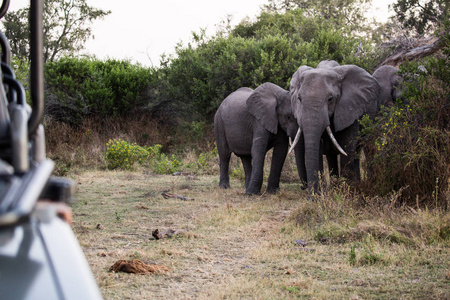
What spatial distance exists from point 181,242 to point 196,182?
6601mm

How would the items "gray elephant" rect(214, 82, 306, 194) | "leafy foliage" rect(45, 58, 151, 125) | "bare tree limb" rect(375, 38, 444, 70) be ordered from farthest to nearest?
"leafy foliage" rect(45, 58, 151, 125) → "bare tree limb" rect(375, 38, 444, 70) → "gray elephant" rect(214, 82, 306, 194)

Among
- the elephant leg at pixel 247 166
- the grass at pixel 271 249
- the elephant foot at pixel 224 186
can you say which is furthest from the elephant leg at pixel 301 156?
the elephant foot at pixel 224 186

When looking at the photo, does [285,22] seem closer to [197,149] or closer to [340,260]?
[197,149]

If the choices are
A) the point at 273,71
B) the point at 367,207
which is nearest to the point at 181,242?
the point at 367,207

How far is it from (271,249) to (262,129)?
16.5 feet

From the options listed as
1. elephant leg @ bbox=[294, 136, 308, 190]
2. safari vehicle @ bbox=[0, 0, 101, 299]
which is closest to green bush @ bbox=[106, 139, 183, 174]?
elephant leg @ bbox=[294, 136, 308, 190]

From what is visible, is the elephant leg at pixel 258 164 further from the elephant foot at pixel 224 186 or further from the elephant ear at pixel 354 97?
the elephant ear at pixel 354 97

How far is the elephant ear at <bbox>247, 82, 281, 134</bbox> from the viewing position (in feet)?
34.0

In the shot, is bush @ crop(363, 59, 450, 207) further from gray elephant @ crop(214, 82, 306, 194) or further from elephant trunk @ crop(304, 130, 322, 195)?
gray elephant @ crop(214, 82, 306, 194)

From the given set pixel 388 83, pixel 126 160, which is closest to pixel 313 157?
pixel 388 83

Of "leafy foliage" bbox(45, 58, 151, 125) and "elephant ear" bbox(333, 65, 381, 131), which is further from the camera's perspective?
"leafy foliage" bbox(45, 58, 151, 125)

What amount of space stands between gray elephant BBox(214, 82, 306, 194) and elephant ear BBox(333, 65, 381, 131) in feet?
3.28

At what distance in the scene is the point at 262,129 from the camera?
1054cm

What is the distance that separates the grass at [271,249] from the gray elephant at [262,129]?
1646mm
